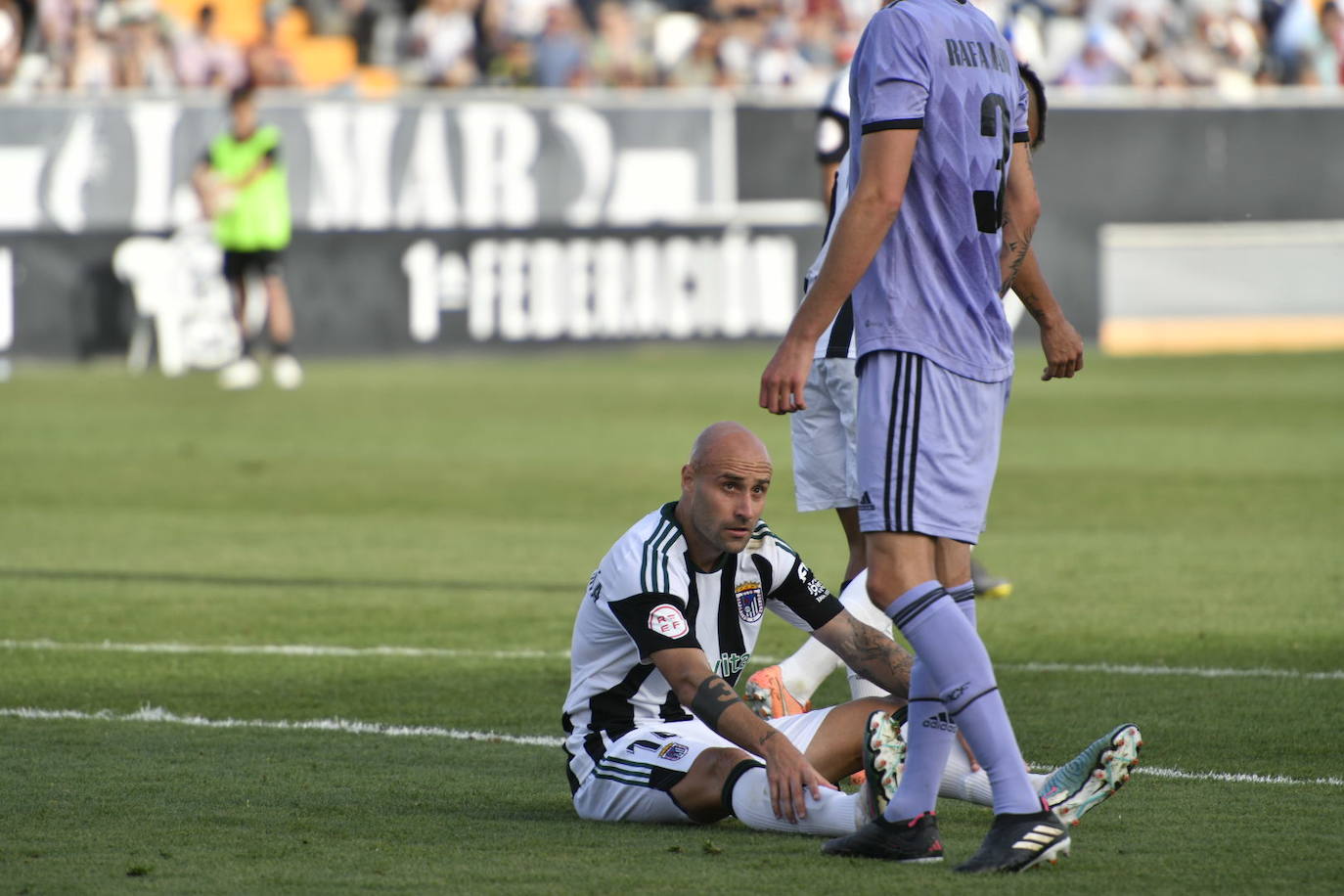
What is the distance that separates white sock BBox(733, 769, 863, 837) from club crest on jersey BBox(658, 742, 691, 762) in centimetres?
17


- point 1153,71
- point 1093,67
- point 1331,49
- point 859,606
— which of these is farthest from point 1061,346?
point 1331,49

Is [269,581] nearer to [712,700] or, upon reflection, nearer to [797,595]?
[797,595]

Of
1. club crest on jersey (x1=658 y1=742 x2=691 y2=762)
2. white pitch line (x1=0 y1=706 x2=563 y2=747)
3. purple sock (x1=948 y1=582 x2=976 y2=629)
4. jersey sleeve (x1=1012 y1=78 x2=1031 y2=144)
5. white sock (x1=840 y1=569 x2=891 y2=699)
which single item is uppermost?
jersey sleeve (x1=1012 y1=78 x2=1031 y2=144)

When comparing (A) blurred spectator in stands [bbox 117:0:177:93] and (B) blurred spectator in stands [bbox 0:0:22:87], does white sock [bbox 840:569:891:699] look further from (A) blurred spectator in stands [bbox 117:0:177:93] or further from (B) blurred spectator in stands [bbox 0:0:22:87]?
(B) blurred spectator in stands [bbox 0:0:22:87]

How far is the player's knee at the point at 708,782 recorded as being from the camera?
5.00 meters

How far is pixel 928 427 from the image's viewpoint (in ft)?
14.6

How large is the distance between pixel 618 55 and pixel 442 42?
1.95 m

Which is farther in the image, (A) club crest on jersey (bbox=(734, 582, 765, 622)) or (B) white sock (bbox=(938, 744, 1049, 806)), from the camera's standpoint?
(A) club crest on jersey (bbox=(734, 582, 765, 622))

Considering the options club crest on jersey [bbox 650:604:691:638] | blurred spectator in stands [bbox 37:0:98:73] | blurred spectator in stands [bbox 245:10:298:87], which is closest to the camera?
club crest on jersey [bbox 650:604:691:638]

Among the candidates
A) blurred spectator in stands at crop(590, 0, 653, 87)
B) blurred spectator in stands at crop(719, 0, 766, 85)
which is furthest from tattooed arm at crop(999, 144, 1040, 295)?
blurred spectator in stands at crop(719, 0, 766, 85)

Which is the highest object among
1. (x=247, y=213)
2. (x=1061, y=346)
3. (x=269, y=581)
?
(x=1061, y=346)

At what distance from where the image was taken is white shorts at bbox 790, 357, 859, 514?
6348 millimetres

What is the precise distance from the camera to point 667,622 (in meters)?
4.89

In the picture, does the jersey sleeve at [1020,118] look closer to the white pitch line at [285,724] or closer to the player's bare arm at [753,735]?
the player's bare arm at [753,735]
